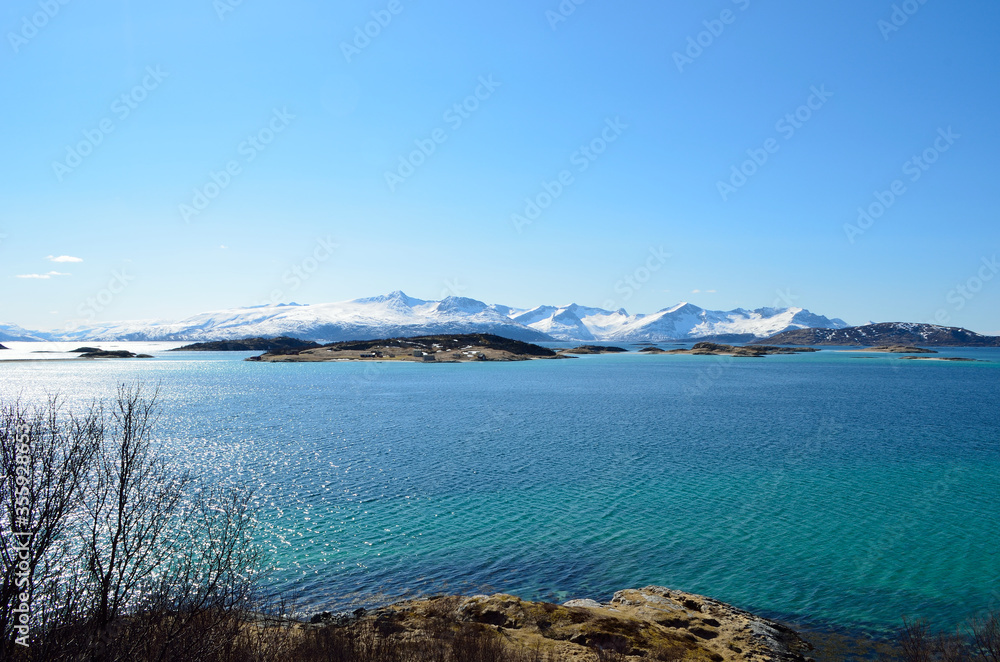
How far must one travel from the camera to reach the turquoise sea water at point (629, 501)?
23.1m

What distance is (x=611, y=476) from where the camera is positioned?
4050cm

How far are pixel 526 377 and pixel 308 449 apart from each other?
93744 millimetres

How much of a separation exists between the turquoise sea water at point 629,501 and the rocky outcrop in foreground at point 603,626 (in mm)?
2312

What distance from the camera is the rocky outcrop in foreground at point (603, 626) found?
54.7 feet

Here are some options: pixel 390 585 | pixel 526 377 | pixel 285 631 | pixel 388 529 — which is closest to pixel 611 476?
pixel 388 529

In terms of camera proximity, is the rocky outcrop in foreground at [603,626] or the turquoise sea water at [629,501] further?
the turquoise sea water at [629,501]

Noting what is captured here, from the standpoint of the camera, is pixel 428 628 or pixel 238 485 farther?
pixel 238 485

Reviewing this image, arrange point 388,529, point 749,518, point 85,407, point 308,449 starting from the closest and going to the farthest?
point 388,529 → point 749,518 → point 308,449 → point 85,407

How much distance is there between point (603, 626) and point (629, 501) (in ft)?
56.9

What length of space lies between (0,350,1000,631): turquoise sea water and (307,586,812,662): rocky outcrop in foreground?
2.31m

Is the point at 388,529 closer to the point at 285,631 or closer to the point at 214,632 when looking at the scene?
the point at 285,631

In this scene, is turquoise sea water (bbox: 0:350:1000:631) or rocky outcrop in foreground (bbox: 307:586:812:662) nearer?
rocky outcrop in foreground (bbox: 307:586:812:662)

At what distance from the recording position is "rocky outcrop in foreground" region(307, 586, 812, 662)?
1667 cm

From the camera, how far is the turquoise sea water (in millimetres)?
23094
